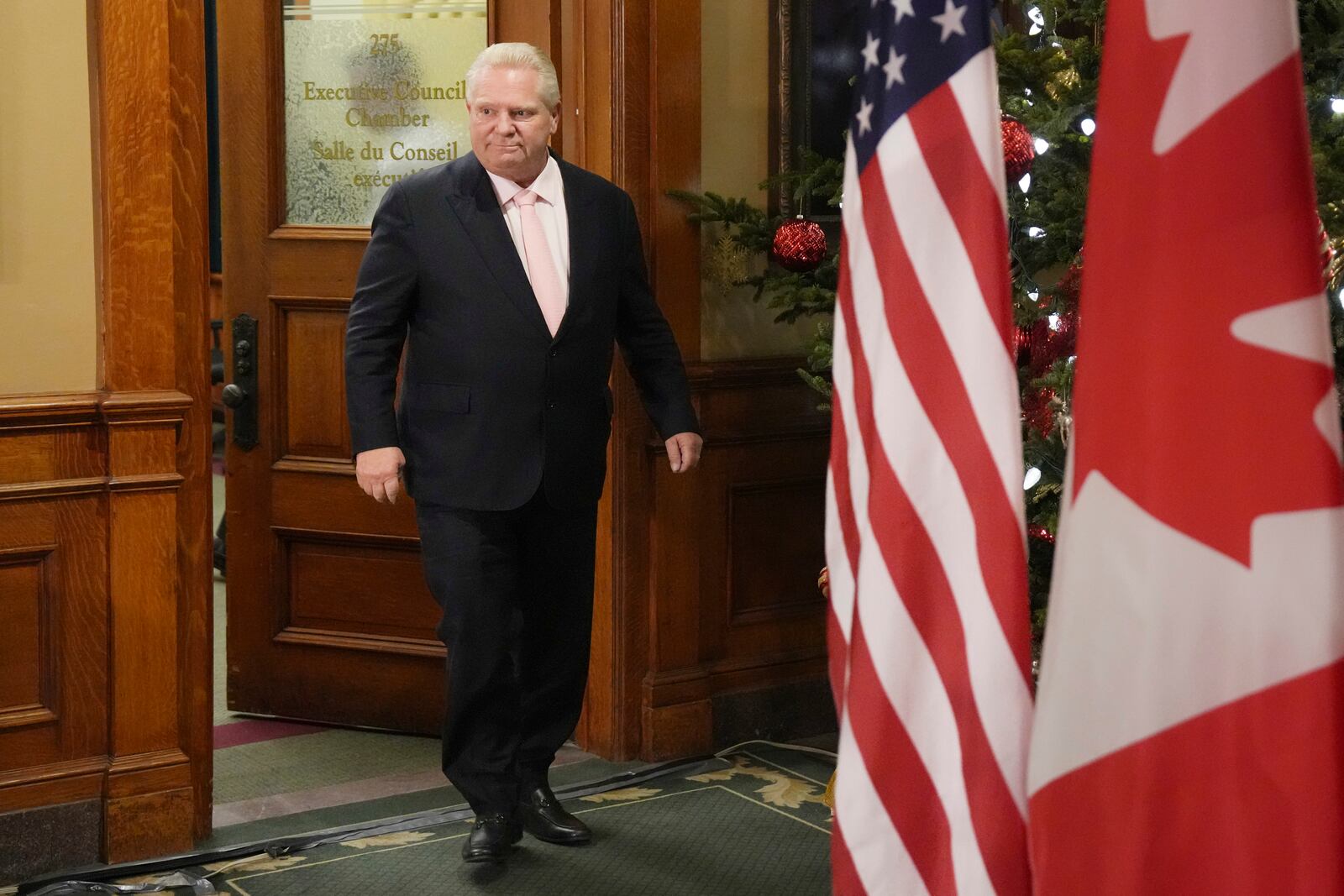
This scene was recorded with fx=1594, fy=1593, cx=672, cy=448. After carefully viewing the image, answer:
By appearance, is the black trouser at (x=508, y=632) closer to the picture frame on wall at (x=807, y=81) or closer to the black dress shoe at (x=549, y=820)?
the black dress shoe at (x=549, y=820)

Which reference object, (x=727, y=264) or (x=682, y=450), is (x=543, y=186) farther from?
(x=727, y=264)

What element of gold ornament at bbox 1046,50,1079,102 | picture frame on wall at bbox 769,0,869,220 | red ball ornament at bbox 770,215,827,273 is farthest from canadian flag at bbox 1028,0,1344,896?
picture frame on wall at bbox 769,0,869,220

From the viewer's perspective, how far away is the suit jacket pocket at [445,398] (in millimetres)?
3242

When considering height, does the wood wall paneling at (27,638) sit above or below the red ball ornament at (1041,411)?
below

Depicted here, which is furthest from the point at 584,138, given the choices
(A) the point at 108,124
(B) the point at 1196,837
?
(B) the point at 1196,837

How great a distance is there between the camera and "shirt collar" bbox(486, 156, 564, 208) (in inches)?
131

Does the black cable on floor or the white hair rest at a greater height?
the white hair

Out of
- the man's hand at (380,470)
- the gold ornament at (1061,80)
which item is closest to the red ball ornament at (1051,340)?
the gold ornament at (1061,80)

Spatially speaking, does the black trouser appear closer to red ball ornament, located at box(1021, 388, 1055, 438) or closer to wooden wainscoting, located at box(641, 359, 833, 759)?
wooden wainscoting, located at box(641, 359, 833, 759)

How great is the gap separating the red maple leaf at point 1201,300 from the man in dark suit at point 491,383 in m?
1.95

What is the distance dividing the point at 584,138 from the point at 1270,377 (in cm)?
277

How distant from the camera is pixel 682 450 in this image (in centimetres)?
352

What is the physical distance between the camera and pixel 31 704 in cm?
326

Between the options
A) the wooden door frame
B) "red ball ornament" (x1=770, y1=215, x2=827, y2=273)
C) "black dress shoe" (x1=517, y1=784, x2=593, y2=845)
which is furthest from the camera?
"red ball ornament" (x1=770, y1=215, x2=827, y2=273)
